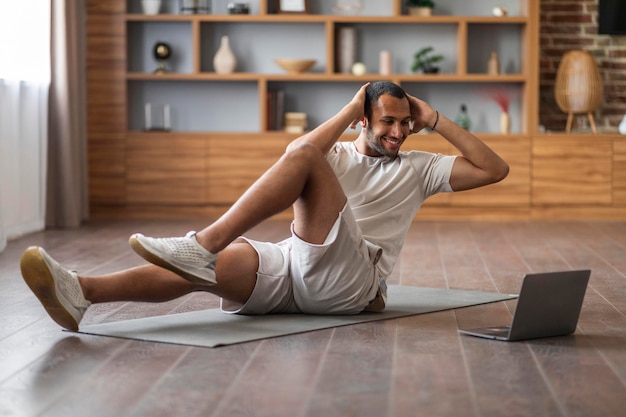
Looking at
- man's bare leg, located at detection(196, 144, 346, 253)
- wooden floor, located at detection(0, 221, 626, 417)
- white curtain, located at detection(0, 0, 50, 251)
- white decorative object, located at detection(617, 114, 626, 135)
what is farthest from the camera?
white decorative object, located at detection(617, 114, 626, 135)

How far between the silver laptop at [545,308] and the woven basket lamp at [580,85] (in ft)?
15.5

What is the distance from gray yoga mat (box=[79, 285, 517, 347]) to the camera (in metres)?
3.00

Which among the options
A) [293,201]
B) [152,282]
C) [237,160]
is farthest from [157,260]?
[237,160]

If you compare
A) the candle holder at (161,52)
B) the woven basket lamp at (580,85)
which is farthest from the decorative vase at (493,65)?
the candle holder at (161,52)

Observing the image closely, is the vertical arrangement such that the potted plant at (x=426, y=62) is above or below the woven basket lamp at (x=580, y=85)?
above

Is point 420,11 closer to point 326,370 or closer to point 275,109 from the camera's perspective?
point 275,109

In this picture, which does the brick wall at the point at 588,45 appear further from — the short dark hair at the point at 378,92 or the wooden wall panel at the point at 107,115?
the short dark hair at the point at 378,92

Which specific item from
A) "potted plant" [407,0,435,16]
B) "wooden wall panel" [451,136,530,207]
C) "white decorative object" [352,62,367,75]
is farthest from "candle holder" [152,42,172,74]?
"wooden wall panel" [451,136,530,207]

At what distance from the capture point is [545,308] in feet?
9.86

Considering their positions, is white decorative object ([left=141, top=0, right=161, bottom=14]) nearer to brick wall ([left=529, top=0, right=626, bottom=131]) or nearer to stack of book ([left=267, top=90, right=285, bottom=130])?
stack of book ([left=267, top=90, right=285, bottom=130])

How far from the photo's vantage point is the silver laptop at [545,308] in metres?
2.93

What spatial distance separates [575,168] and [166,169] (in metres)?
2.95

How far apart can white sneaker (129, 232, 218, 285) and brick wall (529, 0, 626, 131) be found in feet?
18.5

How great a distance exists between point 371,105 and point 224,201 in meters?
4.26
